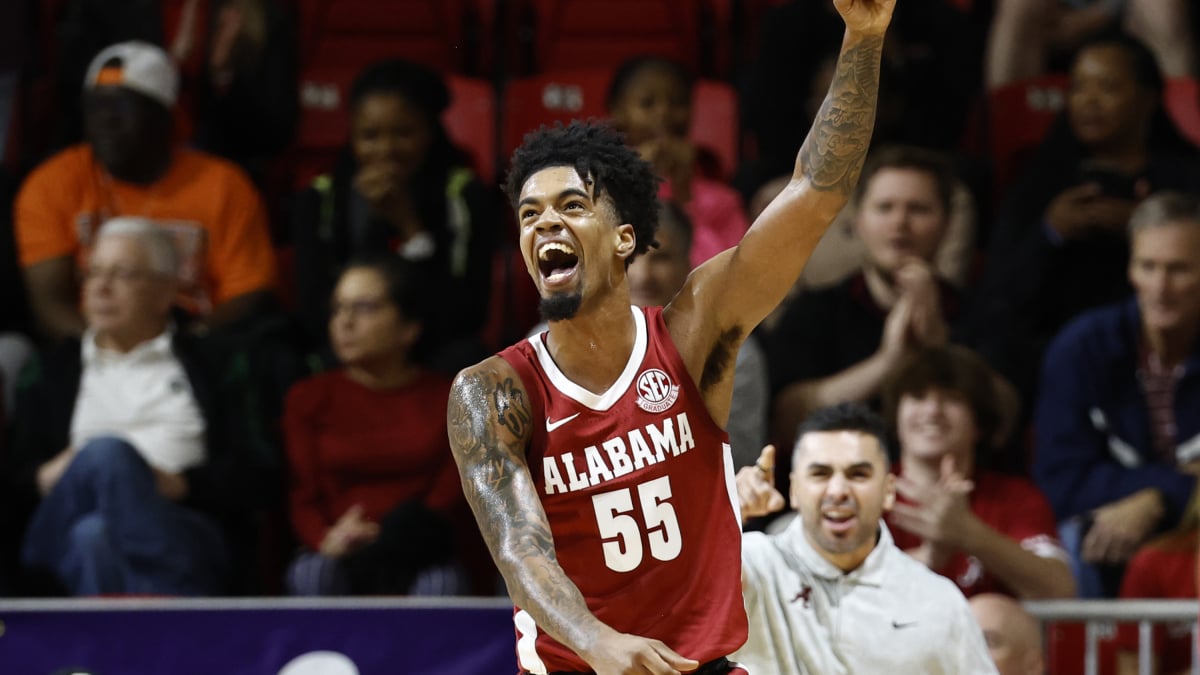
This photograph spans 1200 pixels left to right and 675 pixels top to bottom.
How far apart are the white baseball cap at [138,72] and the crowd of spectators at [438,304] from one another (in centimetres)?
2

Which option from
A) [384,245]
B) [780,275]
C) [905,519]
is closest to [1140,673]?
[905,519]

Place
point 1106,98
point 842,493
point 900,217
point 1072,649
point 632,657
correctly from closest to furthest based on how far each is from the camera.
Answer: point 632,657 < point 842,493 < point 1072,649 < point 900,217 < point 1106,98

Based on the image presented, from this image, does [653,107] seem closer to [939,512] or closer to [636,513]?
[939,512]

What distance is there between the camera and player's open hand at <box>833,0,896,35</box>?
398 centimetres

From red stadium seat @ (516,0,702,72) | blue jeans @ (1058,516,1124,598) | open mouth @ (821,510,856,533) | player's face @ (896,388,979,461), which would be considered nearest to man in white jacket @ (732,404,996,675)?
open mouth @ (821,510,856,533)

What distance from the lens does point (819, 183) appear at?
4.02 metres

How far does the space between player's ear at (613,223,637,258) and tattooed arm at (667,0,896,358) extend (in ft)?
0.72

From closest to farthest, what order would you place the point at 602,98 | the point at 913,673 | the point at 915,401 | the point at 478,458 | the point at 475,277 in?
the point at 478,458 → the point at 913,673 → the point at 915,401 → the point at 475,277 → the point at 602,98

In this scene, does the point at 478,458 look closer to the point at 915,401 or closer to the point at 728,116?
the point at 915,401

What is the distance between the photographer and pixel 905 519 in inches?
226

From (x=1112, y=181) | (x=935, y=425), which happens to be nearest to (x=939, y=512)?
(x=935, y=425)

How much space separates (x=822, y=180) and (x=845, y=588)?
1.62 meters

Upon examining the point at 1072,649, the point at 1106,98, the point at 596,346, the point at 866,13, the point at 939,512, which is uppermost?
the point at 1106,98

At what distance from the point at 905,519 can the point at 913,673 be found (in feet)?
2.49
